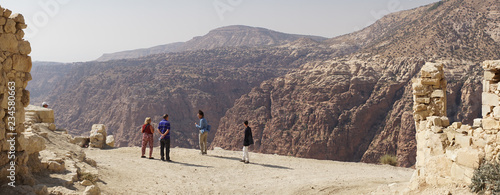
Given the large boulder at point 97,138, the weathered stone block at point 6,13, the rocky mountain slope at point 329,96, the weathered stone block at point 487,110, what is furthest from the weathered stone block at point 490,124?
the rocky mountain slope at point 329,96

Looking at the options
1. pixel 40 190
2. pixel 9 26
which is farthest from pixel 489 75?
pixel 9 26

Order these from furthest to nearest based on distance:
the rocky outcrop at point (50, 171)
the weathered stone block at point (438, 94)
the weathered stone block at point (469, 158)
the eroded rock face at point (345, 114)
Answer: the eroded rock face at point (345, 114) → the weathered stone block at point (438, 94) → the rocky outcrop at point (50, 171) → the weathered stone block at point (469, 158)

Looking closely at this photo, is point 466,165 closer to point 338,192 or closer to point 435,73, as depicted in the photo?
point 435,73

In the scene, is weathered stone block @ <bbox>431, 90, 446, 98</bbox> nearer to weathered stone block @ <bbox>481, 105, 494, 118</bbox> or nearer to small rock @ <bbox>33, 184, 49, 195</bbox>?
weathered stone block @ <bbox>481, 105, 494, 118</bbox>

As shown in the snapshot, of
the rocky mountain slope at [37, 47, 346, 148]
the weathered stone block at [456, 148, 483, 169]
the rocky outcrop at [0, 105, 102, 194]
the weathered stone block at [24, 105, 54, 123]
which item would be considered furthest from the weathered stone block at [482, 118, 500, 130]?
the rocky mountain slope at [37, 47, 346, 148]

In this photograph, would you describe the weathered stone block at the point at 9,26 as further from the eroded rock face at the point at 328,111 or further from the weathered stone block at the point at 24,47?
the eroded rock face at the point at 328,111

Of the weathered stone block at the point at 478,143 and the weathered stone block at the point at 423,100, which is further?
the weathered stone block at the point at 423,100

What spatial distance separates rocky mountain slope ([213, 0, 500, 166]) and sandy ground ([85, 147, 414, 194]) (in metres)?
26.9

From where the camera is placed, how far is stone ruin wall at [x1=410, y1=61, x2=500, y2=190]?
615 cm

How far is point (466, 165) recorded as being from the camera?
247 inches

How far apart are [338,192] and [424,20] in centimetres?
5332

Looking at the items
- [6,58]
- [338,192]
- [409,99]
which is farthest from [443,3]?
[6,58]

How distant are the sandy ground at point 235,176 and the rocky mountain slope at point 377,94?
26.9 metres

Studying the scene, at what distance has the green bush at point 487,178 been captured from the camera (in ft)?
18.7
